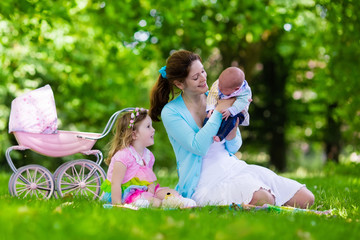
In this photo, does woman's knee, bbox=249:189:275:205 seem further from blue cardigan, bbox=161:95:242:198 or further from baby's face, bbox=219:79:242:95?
baby's face, bbox=219:79:242:95

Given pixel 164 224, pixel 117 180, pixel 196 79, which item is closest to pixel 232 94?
pixel 196 79

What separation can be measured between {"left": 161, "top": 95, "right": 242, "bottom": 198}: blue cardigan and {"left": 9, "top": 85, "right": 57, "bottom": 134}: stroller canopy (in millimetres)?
1081

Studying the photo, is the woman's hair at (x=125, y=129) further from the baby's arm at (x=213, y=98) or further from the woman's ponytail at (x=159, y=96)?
the baby's arm at (x=213, y=98)

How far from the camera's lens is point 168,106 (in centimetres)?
437

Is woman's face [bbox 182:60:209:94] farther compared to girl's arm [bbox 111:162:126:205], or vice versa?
woman's face [bbox 182:60:209:94]

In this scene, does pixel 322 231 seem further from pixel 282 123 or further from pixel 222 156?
pixel 282 123

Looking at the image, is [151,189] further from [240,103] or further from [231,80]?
[231,80]

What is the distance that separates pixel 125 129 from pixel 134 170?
0.41m

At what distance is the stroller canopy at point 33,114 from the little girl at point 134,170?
63 centimetres

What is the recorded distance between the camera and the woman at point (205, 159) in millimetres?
4039

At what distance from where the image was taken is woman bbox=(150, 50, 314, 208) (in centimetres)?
404

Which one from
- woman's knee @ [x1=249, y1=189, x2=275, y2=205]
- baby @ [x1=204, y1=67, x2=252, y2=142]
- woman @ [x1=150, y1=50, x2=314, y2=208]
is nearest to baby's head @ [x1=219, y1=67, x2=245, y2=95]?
baby @ [x1=204, y1=67, x2=252, y2=142]

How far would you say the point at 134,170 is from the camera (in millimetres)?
4309

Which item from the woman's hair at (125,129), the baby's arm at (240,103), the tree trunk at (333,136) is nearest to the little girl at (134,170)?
the woman's hair at (125,129)
